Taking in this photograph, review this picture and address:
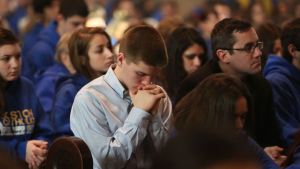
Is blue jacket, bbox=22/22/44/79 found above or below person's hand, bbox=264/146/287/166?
above

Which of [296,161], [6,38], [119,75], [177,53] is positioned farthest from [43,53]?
[296,161]

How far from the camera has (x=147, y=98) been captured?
3748 mm

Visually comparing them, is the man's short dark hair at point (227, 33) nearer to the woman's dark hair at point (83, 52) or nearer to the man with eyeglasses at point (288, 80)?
the man with eyeglasses at point (288, 80)

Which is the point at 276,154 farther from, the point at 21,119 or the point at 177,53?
the point at 177,53

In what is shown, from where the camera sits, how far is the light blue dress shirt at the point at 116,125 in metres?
3.74

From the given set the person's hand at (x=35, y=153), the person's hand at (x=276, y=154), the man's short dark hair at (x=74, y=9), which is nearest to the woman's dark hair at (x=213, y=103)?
the person's hand at (x=276, y=154)

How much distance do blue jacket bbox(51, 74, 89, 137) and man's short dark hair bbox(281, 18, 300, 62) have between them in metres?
1.44

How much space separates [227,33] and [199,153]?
10.3ft

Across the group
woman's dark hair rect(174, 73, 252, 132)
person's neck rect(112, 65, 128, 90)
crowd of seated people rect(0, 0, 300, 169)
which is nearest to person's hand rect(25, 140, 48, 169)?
crowd of seated people rect(0, 0, 300, 169)

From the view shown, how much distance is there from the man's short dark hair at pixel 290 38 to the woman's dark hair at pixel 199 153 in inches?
132

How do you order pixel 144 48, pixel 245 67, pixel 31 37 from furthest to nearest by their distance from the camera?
pixel 31 37, pixel 245 67, pixel 144 48

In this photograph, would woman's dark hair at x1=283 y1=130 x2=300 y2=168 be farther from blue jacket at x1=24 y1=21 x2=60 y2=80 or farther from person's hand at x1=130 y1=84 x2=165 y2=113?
blue jacket at x1=24 y1=21 x2=60 y2=80

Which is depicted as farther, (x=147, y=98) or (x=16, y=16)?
(x=16, y=16)

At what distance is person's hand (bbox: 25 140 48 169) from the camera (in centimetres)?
446
